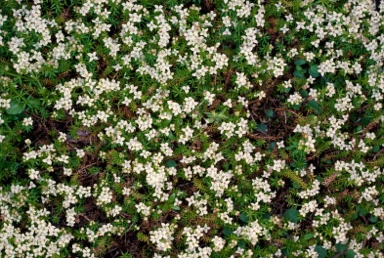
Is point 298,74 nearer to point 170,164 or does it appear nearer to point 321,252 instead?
point 170,164

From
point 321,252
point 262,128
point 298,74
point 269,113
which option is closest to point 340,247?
point 321,252

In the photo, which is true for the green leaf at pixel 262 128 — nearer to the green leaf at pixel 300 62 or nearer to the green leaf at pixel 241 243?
the green leaf at pixel 300 62

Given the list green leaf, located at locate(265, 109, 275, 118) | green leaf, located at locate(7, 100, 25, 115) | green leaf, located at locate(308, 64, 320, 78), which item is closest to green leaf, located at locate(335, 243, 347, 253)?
green leaf, located at locate(265, 109, 275, 118)

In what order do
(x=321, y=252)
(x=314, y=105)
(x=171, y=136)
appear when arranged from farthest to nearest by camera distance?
(x=314, y=105)
(x=321, y=252)
(x=171, y=136)

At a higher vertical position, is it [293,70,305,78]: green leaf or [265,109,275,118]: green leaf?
[293,70,305,78]: green leaf

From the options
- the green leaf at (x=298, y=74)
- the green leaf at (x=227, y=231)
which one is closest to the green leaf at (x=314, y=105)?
the green leaf at (x=298, y=74)

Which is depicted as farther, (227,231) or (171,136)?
(227,231)

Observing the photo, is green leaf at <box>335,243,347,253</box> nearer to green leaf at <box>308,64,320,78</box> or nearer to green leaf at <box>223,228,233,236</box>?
green leaf at <box>223,228,233,236</box>

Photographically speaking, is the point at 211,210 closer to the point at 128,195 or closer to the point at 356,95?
the point at 128,195
